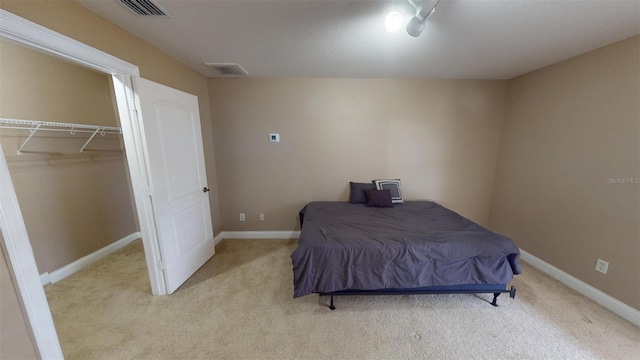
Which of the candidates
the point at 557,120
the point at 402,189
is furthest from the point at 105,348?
the point at 557,120

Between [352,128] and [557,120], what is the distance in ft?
7.27

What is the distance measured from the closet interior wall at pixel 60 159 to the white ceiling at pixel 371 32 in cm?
130

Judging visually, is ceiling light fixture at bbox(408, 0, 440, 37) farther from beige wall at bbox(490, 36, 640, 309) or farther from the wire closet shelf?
the wire closet shelf

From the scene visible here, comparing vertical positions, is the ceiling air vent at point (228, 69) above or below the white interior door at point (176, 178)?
above

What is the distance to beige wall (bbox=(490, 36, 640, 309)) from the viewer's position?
5.72 ft

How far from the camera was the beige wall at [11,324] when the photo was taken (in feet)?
3.46

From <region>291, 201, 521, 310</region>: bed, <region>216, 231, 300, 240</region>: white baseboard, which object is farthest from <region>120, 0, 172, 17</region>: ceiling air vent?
<region>216, 231, 300, 240</region>: white baseboard

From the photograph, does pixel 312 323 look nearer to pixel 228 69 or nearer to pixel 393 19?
pixel 393 19

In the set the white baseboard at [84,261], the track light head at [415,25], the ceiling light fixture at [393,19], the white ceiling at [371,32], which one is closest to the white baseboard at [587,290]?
the white ceiling at [371,32]

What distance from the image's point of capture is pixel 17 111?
192 centimetres

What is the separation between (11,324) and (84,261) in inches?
68.4

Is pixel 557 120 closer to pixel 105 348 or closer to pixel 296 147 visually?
pixel 296 147

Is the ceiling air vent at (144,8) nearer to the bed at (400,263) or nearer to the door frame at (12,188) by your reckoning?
the door frame at (12,188)

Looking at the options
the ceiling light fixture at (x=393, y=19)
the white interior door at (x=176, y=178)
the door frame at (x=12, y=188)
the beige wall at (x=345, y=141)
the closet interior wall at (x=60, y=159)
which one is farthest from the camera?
the beige wall at (x=345, y=141)
